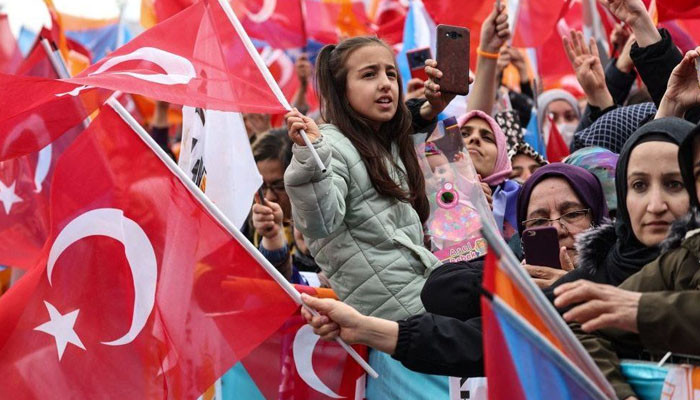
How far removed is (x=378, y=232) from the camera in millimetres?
4547

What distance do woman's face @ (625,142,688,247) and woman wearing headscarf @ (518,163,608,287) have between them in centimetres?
108

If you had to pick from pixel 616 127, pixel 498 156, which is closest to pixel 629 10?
pixel 616 127

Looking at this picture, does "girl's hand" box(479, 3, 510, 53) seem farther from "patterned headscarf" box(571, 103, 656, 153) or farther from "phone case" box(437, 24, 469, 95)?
"phone case" box(437, 24, 469, 95)

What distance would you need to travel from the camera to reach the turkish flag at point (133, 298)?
435 cm

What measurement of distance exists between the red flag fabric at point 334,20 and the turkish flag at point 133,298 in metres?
6.49

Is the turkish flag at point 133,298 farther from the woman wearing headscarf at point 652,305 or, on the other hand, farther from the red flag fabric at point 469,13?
the red flag fabric at point 469,13

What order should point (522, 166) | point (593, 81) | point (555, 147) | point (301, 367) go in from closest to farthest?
point (301, 367) < point (593, 81) < point (522, 166) < point (555, 147)

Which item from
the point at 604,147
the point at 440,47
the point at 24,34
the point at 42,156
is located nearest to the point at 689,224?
the point at 440,47

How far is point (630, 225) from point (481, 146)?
2394 millimetres

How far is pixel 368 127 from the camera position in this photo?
191 inches

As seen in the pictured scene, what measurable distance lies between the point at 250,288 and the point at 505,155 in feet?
6.41

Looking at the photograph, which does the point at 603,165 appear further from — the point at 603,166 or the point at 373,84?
the point at 373,84

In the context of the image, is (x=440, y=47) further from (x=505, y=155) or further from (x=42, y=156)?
(x=42, y=156)

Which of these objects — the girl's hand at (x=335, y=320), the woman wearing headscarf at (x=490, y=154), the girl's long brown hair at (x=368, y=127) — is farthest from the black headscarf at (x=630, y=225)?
the woman wearing headscarf at (x=490, y=154)
